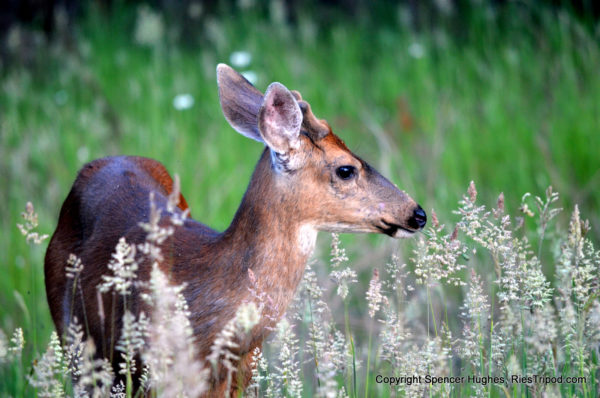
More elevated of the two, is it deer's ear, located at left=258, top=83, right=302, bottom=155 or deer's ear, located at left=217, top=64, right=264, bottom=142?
deer's ear, located at left=217, top=64, right=264, bottom=142

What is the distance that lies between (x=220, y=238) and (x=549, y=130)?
11.1 feet

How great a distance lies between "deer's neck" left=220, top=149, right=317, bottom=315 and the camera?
3.40m

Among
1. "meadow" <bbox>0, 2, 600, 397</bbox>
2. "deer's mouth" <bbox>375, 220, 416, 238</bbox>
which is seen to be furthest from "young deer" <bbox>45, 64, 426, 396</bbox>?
"meadow" <bbox>0, 2, 600, 397</bbox>

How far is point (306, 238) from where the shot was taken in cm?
348

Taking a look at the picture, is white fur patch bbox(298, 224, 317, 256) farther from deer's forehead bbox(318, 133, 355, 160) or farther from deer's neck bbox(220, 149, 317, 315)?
deer's forehead bbox(318, 133, 355, 160)

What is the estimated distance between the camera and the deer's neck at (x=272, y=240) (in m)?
3.40

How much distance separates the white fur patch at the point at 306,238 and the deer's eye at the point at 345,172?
250 millimetres

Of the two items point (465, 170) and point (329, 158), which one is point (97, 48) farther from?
point (329, 158)

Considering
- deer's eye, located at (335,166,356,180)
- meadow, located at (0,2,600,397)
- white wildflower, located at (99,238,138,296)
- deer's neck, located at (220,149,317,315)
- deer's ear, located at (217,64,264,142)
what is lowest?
white wildflower, located at (99,238,138,296)

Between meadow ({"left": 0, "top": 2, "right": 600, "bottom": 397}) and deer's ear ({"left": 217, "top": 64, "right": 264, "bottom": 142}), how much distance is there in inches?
31.4

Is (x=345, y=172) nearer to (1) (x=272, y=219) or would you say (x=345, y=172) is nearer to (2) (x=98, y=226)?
(1) (x=272, y=219)

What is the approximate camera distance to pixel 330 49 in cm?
854

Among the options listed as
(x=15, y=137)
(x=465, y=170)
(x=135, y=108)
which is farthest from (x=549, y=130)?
(x=15, y=137)

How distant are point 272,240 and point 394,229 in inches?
21.1
